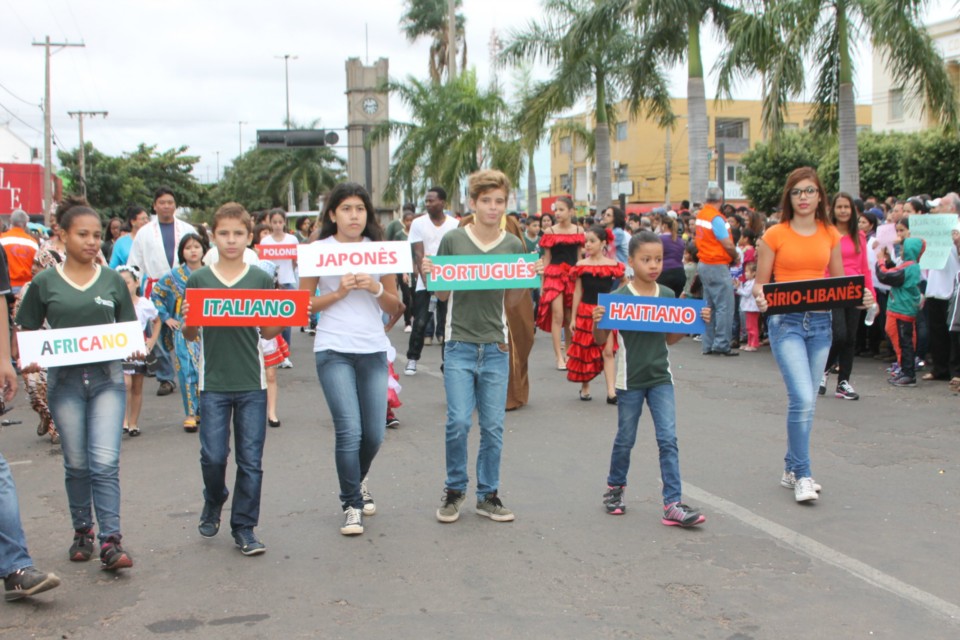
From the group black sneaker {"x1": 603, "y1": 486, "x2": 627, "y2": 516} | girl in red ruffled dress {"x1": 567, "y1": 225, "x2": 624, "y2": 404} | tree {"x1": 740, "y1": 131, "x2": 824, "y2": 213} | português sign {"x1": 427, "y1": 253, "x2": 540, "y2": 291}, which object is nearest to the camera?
português sign {"x1": 427, "y1": 253, "x2": 540, "y2": 291}

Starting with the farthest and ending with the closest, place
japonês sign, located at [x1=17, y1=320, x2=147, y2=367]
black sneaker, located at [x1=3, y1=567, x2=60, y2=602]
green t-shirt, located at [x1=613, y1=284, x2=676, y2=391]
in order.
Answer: green t-shirt, located at [x1=613, y1=284, x2=676, y2=391]
japonês sign, located at [x1=17, y1=320, x2=147, y2=367]
black sneaker, located at [x1=3, y1=567, x2=60, y2=602]

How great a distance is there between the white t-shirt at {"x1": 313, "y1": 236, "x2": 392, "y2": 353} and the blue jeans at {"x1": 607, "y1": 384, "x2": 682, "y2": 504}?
149 centimetres

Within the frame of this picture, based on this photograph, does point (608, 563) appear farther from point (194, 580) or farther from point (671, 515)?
point (194, 580)

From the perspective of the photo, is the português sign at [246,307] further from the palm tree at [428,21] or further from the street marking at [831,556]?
the palm tree at [428,21]

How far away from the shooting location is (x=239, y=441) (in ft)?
17.8

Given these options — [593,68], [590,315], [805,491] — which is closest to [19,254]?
[590,315]

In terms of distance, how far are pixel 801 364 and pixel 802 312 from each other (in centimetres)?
33

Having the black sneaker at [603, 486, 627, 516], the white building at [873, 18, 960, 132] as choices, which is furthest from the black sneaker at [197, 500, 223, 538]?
the white building at [873, 18, 960, 132]

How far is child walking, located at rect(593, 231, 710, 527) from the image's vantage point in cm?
591

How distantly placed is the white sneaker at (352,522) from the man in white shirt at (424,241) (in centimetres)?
612

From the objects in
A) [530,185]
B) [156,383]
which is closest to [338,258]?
[156,383]

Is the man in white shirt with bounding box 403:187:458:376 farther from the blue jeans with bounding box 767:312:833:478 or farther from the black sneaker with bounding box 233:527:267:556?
the black sneaker with bounding box 233:527:267:556

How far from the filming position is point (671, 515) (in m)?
5.85

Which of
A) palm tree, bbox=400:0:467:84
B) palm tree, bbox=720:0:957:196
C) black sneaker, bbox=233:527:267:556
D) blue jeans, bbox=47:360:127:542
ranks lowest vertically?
black sneaker, bbox=233:527:267:556
